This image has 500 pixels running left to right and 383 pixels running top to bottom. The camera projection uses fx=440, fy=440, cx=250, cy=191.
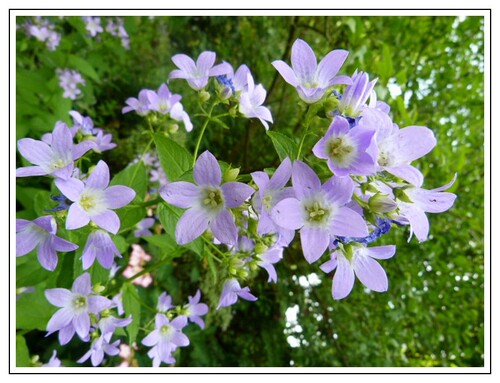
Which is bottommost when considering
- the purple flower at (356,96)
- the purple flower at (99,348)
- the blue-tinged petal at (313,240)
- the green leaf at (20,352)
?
the green leaf at (20,352)

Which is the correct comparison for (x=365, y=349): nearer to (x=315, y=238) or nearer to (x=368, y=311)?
(x=368, y=311)

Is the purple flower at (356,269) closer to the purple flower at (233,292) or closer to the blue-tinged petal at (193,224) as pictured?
the blue-tinged petal at (193,224)

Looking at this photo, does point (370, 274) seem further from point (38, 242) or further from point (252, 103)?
point (38, 242)

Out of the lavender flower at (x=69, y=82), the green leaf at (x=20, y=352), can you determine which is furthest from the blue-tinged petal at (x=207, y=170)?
the lavender flower at (x=69, y=82)

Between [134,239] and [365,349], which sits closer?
[134,239]
